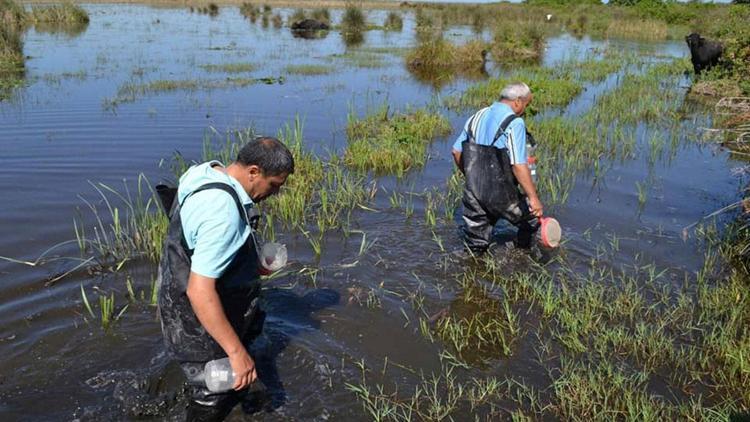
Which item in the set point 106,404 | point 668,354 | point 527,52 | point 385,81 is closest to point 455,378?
point 668,354

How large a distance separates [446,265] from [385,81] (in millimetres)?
11452

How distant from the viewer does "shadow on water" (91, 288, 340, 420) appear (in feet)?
11.5

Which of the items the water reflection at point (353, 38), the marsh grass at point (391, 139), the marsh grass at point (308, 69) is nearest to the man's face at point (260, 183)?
the marsh grass at point (391, 139)

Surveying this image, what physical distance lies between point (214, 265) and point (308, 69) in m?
15.6

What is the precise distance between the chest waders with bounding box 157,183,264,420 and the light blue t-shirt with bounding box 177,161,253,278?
0.31 ft

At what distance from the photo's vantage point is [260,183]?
2.81 m

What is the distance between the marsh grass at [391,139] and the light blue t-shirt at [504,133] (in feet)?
10.2

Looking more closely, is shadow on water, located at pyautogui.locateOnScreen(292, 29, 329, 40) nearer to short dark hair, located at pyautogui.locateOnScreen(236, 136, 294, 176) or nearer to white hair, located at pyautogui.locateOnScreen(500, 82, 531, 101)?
white hair, located at pyautogui.locateOnScreen(500, 82, 531, 101)

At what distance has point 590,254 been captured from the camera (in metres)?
5.80

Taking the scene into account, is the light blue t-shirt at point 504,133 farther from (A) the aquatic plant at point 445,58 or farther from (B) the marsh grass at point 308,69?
(A) the aquatic plant at point 445,58

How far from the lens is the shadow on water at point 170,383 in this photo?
11.5ft

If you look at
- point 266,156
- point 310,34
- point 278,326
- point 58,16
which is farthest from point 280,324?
point 58,16

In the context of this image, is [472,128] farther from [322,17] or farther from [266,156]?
[322,17]

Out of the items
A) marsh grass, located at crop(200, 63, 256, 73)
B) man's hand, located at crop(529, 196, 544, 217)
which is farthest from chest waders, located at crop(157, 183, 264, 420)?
marsh grass, located at crop(200, 63, 256, 73)
